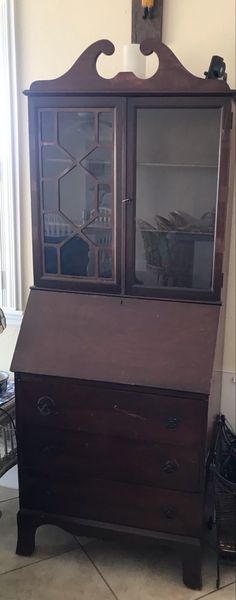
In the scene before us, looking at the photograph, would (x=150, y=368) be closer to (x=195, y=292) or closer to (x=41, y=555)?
(x=195, y=292)

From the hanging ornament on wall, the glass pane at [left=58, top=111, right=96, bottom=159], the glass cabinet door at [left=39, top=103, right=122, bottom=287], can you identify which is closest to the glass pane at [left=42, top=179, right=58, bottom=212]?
the glass cabinet door at [left=39, top=103, right=122, bottom=287]

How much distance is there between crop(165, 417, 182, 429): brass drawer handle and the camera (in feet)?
6.15

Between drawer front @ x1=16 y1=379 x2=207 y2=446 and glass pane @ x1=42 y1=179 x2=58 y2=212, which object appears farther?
glass pane @ x1=42 y1=179 x2=58 y2=212

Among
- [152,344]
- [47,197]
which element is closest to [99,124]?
[47,197]

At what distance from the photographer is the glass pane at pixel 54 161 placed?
1.98 metres

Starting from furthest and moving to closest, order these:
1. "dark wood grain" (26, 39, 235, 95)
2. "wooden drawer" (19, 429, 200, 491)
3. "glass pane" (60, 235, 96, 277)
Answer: "glass pane" (60, 235, 96, 277), "wooden drawer" (19, 429, 200, 491), "dark wood grain" (26, 39, 235, 95)

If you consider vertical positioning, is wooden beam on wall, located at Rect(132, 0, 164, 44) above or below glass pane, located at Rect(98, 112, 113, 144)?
above

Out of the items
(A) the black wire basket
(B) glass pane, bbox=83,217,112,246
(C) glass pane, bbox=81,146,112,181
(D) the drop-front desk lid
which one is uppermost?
(C) glass pane, bbox=81,146,112,181

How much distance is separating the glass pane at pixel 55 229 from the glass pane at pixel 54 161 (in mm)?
147

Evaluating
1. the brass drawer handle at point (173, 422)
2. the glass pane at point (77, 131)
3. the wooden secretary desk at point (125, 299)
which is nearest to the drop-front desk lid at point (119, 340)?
the wooden secretary desk at point (125, 299)

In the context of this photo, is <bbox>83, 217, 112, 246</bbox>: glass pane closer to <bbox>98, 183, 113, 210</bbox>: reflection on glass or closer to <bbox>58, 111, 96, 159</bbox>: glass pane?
<bbox>98, 183, 113, 210</bbox>: reflection on glass

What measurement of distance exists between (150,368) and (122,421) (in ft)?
0.71

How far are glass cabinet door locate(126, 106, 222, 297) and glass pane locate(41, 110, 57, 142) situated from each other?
29 centimetres

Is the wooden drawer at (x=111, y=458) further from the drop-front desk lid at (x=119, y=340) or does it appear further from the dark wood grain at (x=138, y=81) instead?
the dark wood grain at (x=138, y=81)
